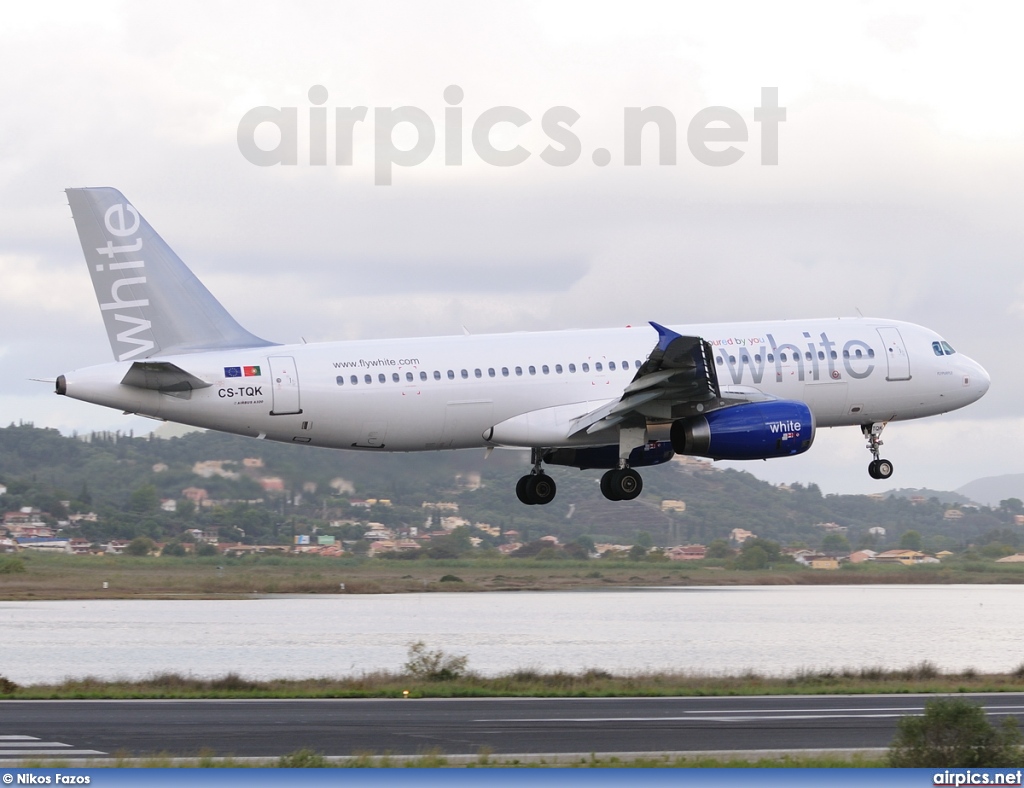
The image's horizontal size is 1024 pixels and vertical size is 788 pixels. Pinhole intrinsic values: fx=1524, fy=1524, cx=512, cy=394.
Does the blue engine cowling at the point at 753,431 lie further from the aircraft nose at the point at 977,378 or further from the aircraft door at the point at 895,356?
the aircraft nose at the point at 977,378

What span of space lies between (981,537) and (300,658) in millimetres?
105032

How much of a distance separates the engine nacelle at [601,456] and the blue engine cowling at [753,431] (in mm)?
2666

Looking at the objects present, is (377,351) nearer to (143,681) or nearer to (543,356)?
(543,356)

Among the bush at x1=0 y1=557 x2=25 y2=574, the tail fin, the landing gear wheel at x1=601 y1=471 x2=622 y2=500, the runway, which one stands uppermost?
the tail fin

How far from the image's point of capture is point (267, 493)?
62.8 meters

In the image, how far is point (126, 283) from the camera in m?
46.2

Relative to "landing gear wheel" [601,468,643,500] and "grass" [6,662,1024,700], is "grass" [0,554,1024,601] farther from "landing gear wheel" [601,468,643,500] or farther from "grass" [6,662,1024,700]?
"landing gear wheel" [601,468,643,500]

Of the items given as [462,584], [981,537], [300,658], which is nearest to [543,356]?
[300,658]

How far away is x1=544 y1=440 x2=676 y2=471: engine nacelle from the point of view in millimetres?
49750

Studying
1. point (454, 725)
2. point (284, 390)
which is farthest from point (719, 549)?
point (454, 725)

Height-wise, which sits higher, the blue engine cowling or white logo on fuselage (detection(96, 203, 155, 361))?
white logo on fuselage (detection(96, 203, 155, 361))

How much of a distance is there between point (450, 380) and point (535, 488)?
20.7 feet

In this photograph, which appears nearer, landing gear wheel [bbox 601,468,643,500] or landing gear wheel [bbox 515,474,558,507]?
landing gear wheel [bbox 601,468,643,500]

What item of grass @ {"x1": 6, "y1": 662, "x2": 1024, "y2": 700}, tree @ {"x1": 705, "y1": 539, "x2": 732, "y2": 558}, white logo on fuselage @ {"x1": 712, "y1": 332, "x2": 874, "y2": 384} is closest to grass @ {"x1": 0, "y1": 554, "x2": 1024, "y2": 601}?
tree @ {"x1": 705, "y1": 539, "x2": 732, "y2": 558}
